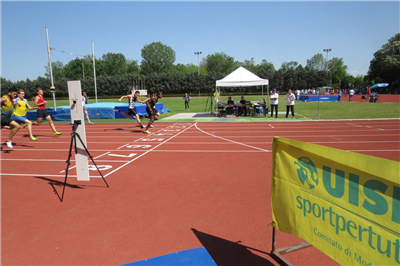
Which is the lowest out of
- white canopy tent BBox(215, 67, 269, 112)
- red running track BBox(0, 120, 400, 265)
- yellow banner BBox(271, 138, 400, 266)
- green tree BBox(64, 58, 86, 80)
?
red running track BBox(0, 120, 400, 265)

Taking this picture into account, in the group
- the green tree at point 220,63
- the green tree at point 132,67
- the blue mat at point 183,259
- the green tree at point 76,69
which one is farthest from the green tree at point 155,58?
the blue mat at point 183,259

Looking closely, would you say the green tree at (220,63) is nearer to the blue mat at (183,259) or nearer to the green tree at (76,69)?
the green tree at (76,69)

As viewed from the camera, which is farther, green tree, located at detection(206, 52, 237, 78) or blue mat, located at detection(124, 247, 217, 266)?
green tree, located at detection(206, 52, 237, 78)

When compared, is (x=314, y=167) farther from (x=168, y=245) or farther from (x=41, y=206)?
(x=41, y=206)

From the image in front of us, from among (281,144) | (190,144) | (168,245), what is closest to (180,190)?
(168,245)

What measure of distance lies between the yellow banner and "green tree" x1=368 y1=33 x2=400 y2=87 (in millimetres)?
72049

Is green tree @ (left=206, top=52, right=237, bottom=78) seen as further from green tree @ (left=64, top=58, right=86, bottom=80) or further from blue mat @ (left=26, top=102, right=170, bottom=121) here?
blue mat @ (left=26, top=102, right=170, bottom=121)

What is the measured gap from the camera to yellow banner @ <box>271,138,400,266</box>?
6.63 feet

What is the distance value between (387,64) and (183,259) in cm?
7531

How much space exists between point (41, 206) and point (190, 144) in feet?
20.5

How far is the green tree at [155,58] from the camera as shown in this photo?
4309 inches

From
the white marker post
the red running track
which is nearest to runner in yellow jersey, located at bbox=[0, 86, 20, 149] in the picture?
the red running track

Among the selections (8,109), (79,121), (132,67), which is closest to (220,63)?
(132,67)

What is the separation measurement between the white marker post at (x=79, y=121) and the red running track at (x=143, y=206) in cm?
41
